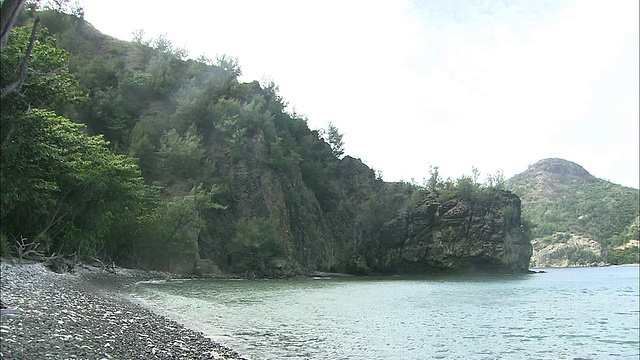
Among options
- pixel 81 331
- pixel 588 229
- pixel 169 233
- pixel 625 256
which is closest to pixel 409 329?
pixel 81 331

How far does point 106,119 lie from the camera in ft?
230

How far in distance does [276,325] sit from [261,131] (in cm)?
6450

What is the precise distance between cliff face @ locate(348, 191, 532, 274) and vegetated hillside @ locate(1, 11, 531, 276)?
28 centimetres

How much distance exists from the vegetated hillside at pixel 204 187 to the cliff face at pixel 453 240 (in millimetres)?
284

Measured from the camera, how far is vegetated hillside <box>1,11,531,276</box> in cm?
2741

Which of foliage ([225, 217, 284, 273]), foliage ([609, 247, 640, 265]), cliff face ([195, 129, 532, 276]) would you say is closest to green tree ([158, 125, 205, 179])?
cliff face ([195, 129, 532, 276])

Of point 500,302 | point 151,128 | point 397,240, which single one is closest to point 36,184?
point 500,302

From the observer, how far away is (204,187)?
65.9 m

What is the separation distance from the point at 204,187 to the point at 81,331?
5671 cm

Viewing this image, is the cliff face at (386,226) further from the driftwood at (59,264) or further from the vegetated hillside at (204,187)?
the driftwood at (59,264)

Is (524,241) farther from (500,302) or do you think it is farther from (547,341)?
(547,341)

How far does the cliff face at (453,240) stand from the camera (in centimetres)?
8881

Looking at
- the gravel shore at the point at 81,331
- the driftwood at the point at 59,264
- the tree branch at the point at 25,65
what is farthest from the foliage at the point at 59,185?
the tree branch at the point at 25,65

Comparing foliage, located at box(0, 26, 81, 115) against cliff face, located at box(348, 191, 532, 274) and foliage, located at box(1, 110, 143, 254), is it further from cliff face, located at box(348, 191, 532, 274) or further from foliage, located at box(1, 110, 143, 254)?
cliff face, located at box(348, 191, 532, 274)
